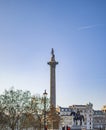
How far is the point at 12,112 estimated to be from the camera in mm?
79188

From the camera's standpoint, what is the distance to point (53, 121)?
96.8 metres

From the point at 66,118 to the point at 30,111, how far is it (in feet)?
391

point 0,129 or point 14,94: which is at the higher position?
point 14,94

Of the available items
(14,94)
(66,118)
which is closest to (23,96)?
(14,94)

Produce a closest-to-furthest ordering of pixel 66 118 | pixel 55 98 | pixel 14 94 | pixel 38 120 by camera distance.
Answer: pixel 14 94
pixel 38 120
pixel 55 98
pixel 66 118

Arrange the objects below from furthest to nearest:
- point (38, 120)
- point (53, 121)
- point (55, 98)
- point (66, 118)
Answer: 1. point (66, 118)
2. point (55, 98)
3. point (53, 121)
4. point (38, 120)

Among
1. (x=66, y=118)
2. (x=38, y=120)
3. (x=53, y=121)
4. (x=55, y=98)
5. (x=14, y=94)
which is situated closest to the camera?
(x=14, y=94)

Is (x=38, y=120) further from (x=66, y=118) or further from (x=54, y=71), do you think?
(x=66, y=118)

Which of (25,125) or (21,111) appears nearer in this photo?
(21,111)

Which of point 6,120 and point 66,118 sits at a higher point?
point 66,118

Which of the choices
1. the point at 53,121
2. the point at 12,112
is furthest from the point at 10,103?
the point at 53,121

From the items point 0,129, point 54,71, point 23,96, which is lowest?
point 0,129

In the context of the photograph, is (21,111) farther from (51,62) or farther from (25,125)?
(51,62)

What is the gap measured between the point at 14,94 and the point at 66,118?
4895 inches
